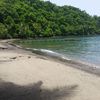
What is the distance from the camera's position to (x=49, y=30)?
12156cm

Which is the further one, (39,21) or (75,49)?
(39,21)

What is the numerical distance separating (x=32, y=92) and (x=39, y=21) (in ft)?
366

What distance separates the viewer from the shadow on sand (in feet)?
34.2

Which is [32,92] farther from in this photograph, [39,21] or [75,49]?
[39,21]

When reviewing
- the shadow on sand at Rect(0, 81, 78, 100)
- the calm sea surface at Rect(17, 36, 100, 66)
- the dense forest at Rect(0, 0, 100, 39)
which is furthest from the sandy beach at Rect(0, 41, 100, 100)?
the dense forest at Rect(0, 0, 100, 39)

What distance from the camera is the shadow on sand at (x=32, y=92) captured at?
10.4 metres

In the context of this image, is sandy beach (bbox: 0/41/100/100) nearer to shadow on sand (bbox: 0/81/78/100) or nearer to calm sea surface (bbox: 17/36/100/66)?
shadow on sand (bbox: 0/81/78/100)

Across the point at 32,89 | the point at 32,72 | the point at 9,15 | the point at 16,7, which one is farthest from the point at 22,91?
the point at 16,7

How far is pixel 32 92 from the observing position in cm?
1112

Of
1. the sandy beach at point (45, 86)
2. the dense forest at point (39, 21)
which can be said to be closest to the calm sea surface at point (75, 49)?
the sandy beach at point (45, 86)

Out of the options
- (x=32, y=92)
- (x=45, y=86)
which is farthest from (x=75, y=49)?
(x=32, y=92)

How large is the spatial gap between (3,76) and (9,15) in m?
90.8

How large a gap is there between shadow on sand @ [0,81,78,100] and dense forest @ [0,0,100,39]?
78.6 meters

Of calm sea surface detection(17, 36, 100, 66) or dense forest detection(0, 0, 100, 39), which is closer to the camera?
calm sea surface detection(17, 36, 100, 66)
